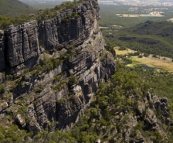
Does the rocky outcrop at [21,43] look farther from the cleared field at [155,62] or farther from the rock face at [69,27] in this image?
the cleared field at [155,62]

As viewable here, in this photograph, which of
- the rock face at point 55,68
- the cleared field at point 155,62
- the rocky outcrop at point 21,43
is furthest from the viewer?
the cleared field at point 155,62

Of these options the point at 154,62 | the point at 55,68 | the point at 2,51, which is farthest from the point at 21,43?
the point at 154,62

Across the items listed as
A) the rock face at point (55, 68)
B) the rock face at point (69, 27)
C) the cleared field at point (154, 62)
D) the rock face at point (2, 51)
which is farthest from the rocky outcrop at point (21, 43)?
the cleared field at point (154, 62)

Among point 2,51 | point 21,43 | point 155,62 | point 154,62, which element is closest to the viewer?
point 2,51

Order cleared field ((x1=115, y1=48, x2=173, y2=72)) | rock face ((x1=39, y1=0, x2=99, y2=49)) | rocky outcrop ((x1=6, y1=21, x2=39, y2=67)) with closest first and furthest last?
rocky outcrop ((x1=6, y1=21, x2=39, y2=67))
rock face ((x1=39, y1=0, x2=99, y2=49))
cleared field ((x1=115, y1=48, x2=173, y2=72))

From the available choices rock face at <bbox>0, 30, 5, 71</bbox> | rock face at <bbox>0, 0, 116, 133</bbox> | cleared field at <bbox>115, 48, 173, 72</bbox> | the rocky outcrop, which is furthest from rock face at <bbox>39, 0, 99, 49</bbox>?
cleared field at <bbox>115, 48, 173, 72</bbox>

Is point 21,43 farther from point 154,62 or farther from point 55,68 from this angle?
point 154,62

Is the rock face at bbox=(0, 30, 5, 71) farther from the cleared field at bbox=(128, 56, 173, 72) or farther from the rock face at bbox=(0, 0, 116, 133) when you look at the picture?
the cleared field at bbox=(128, 56, 173, 72)

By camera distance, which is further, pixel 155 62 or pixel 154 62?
pixel 155 62

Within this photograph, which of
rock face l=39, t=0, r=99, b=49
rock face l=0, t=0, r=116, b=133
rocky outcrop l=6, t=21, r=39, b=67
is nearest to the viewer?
rocky outcrop l=6, t=21, r=39, b=67
